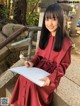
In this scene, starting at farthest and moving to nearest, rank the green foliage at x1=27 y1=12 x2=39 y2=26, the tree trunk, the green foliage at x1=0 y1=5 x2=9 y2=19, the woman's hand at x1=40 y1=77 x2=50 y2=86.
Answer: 1. the green foliage at x1=0 y1=5 x2=9 y2=19
2. the green foliage at x1=27 y1=12 x2=39 y2=26
3. the tree trunk
4. the woman's hand at x1=40 y1=77 x2=50 y2=86

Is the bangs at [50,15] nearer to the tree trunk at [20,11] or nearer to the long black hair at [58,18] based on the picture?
the long black hair at [58,18]

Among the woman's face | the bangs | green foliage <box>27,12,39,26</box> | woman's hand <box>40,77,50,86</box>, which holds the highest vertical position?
the bangs

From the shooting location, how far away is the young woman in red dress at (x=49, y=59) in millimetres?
2021

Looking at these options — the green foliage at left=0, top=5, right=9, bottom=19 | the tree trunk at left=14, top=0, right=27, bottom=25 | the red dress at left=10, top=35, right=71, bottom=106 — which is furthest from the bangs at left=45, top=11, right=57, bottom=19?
the green foliage at left=0, top=5, right=9, bottom=19

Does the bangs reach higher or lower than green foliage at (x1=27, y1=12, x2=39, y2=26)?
higher

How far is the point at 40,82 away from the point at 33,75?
6.2 inches

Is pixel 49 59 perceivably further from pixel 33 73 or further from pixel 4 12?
pixel 4 12

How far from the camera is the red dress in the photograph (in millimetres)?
2059

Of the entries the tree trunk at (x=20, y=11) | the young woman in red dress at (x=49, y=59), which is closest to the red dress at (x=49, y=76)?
the young woman in red dress at (x=49, y=59)

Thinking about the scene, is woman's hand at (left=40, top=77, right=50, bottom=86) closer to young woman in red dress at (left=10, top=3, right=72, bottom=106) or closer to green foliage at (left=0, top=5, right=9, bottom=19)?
young woman in red dress at (left=10, top=3, right=72, bottom=106)

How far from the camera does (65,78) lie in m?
3.05

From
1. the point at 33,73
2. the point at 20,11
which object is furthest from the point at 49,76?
the point at 20,11

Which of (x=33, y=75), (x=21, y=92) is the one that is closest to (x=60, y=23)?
(x=33, y=75)

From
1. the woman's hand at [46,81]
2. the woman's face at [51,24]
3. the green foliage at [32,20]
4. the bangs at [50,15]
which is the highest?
the bangs at [50,15]
